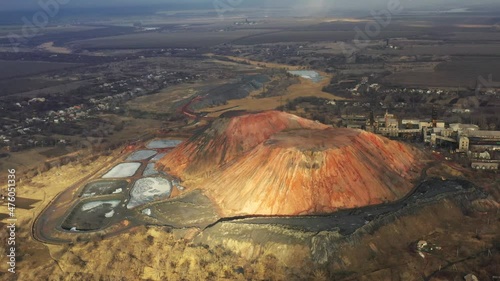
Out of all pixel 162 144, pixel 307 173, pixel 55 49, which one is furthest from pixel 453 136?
pixel 55 49

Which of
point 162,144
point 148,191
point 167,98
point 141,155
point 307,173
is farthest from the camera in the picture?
point 167,98

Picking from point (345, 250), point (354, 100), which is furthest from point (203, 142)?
point (354, 100)

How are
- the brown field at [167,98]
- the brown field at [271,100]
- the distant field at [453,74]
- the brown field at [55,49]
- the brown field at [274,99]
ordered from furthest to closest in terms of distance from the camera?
1. the brown field at [55,49]
2. the distant field at [453,74]
3. the brown field at [167,98]
4. the brown field at [274,99]
5. the brown field at [271,100]

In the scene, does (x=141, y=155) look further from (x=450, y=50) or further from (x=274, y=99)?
(x=450, y=50)

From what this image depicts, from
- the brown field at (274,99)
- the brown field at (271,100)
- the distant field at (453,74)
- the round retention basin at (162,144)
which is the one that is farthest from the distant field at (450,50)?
the round retention basin at (162,144)

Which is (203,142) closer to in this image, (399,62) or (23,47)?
(399,62)

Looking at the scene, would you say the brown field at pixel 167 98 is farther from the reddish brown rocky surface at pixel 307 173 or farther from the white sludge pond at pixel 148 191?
the reddish brown rocky surface at pixel 307 173

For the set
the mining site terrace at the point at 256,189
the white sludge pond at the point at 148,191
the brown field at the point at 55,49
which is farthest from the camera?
the brown field at the point at 55,49
